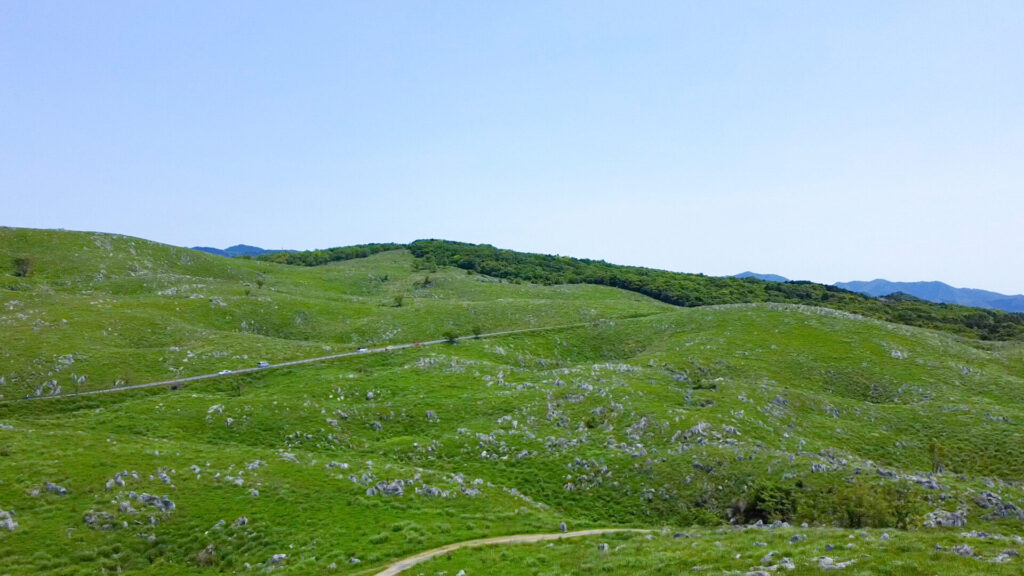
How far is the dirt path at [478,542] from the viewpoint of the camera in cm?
2468

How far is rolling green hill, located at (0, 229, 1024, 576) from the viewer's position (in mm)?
26172

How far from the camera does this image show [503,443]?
43.2 meters

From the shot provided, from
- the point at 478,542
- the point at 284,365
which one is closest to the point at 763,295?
the point at 284,365

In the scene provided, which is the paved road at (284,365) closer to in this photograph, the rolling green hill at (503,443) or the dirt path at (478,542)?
the rolling green hill at (503,443)

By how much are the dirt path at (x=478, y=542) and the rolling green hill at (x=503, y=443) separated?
858mm

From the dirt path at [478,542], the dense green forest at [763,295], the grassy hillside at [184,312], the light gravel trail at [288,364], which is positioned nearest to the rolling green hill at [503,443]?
the grassy hillside at [184,312]

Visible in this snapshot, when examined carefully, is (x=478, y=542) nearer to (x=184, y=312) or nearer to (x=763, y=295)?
(x=184, y=312)

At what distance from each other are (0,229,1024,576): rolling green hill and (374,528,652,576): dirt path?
33.8 inches

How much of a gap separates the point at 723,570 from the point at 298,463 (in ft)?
95.3

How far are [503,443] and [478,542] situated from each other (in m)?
15.8

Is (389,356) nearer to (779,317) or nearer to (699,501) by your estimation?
(699,501)

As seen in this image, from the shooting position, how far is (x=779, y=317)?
82312 mm

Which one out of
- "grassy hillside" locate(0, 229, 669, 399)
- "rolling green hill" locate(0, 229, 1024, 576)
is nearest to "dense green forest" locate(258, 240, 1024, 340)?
"grassy hillside" locate(0, 229, 669, 399)

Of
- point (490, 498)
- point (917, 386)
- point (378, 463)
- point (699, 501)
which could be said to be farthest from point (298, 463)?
point (917, 386)
